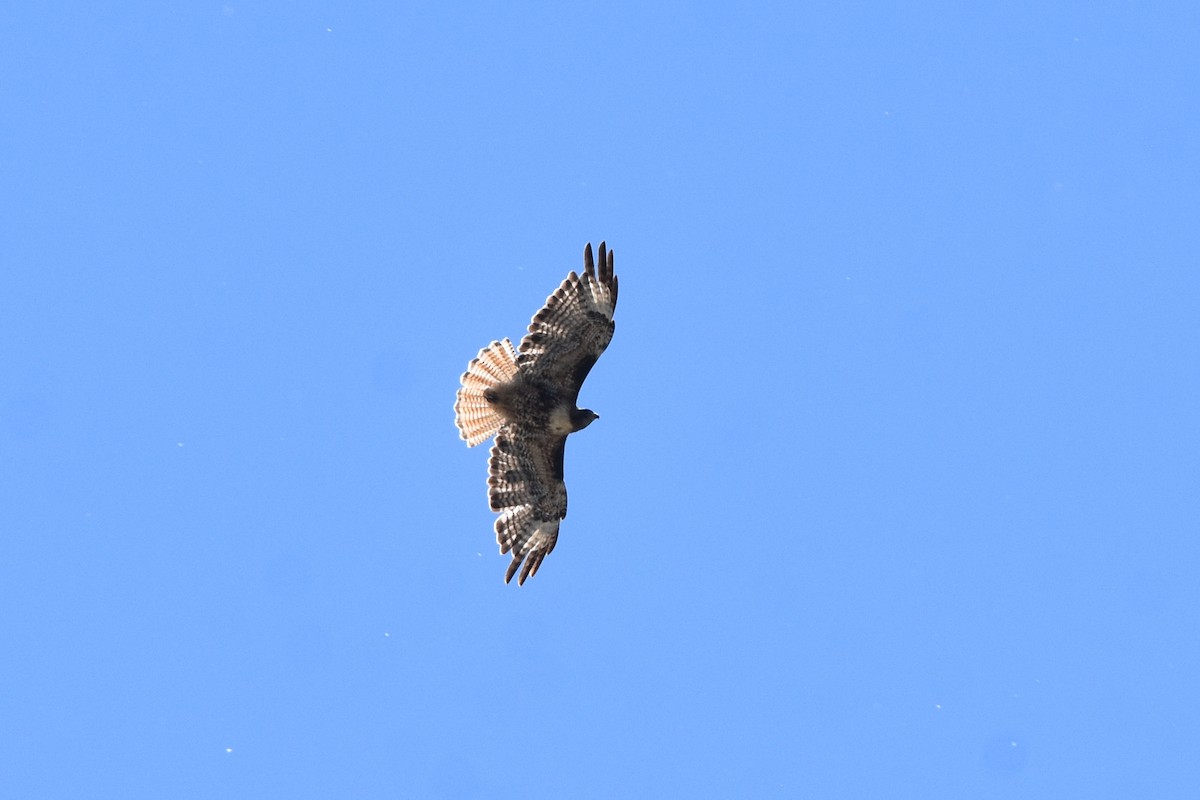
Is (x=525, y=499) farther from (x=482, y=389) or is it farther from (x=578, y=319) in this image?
(x=578, y=319)

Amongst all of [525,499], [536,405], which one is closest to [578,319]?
[536,405]

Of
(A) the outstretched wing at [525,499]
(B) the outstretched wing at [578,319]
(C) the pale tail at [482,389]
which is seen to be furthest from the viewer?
(A) the outstretched wing at [525,499]

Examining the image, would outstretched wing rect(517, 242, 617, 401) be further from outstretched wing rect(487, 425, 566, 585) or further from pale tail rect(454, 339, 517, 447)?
outstretched wing rect(487, 425, 566, 585)

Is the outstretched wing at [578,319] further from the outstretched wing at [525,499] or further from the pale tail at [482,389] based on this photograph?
the outstretched wing at [525,499]

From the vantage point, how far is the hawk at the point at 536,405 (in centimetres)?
2369

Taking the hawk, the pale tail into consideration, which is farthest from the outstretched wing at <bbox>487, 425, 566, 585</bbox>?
the pale tail

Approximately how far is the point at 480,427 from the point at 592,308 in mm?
2521

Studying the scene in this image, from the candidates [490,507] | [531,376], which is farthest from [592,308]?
[490,507]

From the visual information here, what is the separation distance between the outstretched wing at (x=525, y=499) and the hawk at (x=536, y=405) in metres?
0.01

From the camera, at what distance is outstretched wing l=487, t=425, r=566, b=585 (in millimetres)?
24781

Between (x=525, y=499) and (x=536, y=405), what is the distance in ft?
4.61

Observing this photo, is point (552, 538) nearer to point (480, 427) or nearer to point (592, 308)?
point (480, 427)

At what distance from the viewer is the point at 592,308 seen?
23.7 m

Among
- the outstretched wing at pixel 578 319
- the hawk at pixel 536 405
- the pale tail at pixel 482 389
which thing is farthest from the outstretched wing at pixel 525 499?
the outstretched wing at pixel 578 319
